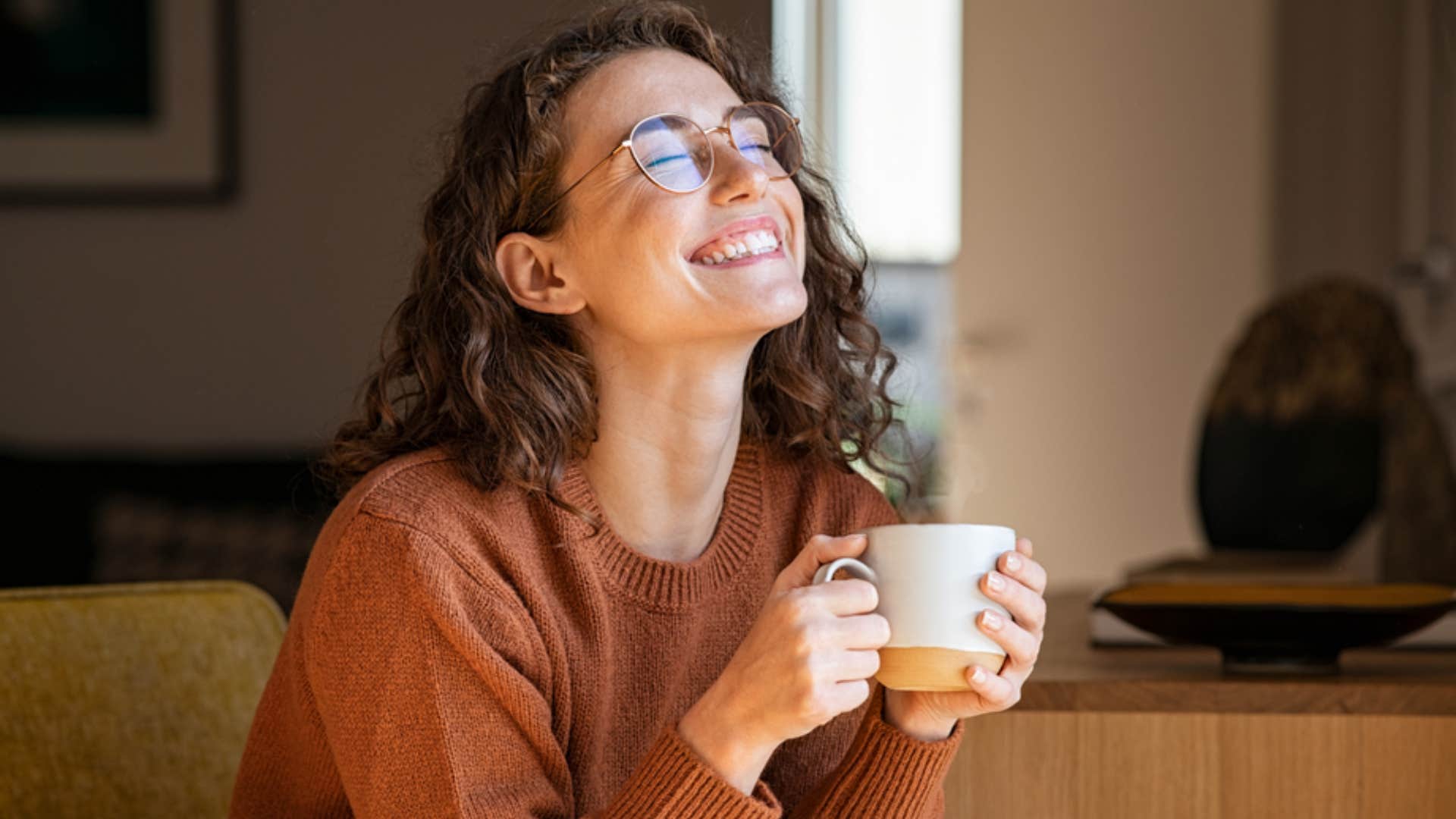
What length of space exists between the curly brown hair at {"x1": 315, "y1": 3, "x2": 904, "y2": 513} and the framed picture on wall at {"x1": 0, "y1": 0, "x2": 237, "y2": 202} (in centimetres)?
159

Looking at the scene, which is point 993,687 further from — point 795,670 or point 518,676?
point 518,676

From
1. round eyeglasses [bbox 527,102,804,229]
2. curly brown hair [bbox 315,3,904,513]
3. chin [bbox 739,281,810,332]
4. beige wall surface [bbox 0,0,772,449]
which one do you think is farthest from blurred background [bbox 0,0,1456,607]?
chin [bbox 739,281,810,332]

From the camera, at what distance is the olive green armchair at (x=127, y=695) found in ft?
3.76

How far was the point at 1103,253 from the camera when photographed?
4.44m

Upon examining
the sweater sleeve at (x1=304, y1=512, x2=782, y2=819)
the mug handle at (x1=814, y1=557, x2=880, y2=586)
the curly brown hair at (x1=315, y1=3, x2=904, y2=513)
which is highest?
the curly brown hair at (x1=315, y1=3, x2=904, y2=513)

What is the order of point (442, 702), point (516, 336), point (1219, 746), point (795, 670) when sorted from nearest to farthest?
point (795, 670)
point (442, 702)
point (1219, 746)
point (516, 336)

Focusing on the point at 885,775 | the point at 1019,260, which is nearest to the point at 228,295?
the point at 885,775

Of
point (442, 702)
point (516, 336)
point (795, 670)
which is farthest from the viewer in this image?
point (516, 336)

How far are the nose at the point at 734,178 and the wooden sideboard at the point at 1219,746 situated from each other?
0.40 m

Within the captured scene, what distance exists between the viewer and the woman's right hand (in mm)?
885

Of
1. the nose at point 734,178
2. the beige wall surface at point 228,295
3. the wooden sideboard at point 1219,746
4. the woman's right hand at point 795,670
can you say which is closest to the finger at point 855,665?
the woman's right hand at point 795,670

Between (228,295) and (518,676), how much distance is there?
1.91 m

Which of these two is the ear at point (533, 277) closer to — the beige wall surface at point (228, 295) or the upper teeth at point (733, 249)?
the upper teeth at point (733, 249)

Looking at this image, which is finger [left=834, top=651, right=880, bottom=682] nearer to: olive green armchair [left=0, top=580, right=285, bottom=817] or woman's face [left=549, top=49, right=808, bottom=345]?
woman's face [left=549, top=49, right=808, bottom=345]
